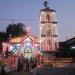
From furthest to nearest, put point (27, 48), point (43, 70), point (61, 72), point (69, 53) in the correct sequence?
point (27, 48), point (69, 53), point (43, 70), point (61, 72)

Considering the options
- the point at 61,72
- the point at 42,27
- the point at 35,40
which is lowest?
the point at 61,72

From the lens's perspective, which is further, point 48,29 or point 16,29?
point 16,29

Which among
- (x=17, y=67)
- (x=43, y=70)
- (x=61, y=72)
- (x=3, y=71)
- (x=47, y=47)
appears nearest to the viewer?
(x=61, y=72)

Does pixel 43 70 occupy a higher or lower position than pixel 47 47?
lower

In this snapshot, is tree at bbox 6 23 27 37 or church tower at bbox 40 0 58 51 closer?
church tower at bbox 40 0 58 51

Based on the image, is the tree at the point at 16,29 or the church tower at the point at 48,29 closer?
the church tower at the point at 48,29

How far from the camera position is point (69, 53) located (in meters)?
37.2

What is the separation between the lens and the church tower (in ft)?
190

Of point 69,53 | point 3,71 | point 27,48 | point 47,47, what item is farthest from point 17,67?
point 47,47

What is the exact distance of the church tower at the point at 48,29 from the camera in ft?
190

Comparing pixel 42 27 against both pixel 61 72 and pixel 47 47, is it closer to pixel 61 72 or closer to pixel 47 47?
pixel 47 47

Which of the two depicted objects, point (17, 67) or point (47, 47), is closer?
point (17, 67)

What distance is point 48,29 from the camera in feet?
193

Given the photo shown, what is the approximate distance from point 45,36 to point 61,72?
1673 inches
